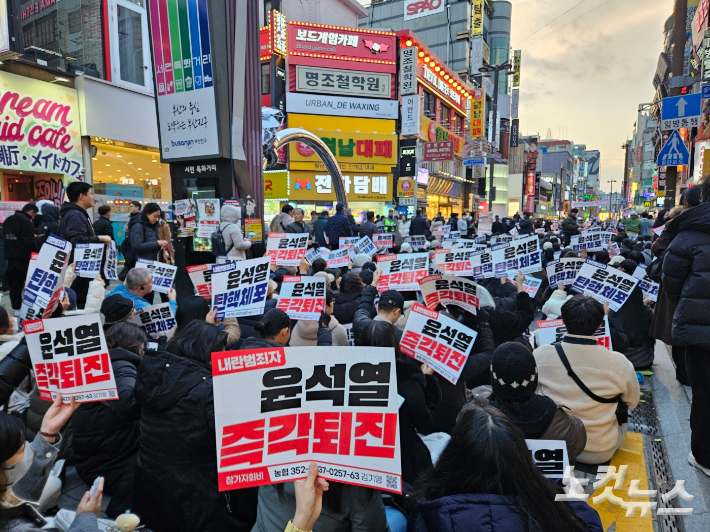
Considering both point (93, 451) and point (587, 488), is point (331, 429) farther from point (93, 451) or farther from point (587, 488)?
point (587, 488)

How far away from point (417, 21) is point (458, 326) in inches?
2001

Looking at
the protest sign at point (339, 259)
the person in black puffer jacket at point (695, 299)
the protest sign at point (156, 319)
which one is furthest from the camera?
the protest sign at point (339, 259)

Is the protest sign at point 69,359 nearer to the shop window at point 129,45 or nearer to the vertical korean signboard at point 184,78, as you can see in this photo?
the vertical korean signboard at point 184,78

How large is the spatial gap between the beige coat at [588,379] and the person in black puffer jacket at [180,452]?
2249 mm

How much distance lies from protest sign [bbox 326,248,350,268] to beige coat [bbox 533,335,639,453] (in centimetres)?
529

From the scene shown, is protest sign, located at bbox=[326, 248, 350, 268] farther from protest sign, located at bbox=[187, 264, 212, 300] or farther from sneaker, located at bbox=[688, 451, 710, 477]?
sneaker, located at bbox=[688, 451, 710, 477]

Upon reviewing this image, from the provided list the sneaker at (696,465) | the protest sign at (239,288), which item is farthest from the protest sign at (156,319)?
the sneaker at (696,465)

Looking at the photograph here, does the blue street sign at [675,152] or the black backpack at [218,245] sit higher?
the blue street sign at [675,152]

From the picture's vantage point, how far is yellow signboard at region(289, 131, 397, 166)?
2889cm

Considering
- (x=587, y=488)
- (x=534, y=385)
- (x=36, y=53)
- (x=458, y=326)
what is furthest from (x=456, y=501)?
(x=36, y=53)

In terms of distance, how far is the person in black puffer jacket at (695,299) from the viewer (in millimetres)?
3256

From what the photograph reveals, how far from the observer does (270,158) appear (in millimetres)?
13961

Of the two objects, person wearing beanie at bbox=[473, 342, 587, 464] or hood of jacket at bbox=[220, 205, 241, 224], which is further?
hood of jacket at bbox=[220, 205, 241, 224]

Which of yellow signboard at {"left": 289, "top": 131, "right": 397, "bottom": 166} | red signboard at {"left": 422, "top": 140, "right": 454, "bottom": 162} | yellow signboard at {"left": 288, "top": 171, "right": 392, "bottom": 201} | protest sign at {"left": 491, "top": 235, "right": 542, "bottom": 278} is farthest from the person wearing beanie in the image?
yellow signboard at {"left": 289, "top": 131, "right": 397, "bottom": 166}
